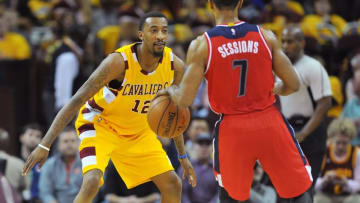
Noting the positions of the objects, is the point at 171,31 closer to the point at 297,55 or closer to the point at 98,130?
the point at 297,55

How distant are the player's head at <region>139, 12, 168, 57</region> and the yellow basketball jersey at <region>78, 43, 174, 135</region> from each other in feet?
0.53

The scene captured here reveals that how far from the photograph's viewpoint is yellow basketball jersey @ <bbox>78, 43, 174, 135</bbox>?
6094 millimetres

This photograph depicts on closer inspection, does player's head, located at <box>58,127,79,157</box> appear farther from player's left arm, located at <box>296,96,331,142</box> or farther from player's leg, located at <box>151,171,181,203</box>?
player's left arm, located at <box>296,96,331,142</box>

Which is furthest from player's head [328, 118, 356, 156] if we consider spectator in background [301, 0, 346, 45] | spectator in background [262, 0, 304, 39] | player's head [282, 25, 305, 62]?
spectator in background [262, 0, 304, 39]

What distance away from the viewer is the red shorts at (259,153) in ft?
16.7

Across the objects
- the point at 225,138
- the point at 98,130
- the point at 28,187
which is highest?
the point at 225,138

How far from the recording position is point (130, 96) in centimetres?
615

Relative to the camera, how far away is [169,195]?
6234 mm

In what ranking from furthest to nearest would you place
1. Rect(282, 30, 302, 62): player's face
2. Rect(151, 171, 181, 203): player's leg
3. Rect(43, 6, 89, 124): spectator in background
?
1. Rect(43, 6, 89, 124): spectator in background
2. Rect(282, 30, 302, 62): player's face
3. Rect(151, 171, 181, 203): player's leg

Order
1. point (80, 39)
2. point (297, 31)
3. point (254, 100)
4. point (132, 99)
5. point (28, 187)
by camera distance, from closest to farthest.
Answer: point (254, 100) < point (132, 99) < point (297, 31) < point (28, 187) < point (80, 39)

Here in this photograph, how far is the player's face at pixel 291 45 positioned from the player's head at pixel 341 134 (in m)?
1.70

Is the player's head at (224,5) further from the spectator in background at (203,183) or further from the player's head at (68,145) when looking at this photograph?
the player's head at (68,145)

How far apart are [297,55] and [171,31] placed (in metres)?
5.11

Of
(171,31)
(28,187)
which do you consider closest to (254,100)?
(28,187)
